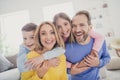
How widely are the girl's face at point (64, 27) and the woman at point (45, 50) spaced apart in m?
0.03

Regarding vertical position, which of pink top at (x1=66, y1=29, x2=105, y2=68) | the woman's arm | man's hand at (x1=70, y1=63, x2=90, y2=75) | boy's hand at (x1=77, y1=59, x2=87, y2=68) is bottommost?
man's hand at (x1=70, y1=63, x2=90, y2=75)

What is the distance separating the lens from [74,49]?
3.36 ft

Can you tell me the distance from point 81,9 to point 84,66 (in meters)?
0.35

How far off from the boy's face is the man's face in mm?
254

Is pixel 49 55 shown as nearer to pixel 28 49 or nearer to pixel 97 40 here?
pixel 28 49

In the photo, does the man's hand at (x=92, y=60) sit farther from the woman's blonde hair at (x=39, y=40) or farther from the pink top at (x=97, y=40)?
the woman's blonde hair at (x=39, y=40)

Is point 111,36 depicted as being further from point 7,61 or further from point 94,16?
point 7,61

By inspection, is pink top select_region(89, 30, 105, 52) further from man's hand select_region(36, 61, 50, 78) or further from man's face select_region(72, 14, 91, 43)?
man's hand select_region(36, 61, 50, 78)

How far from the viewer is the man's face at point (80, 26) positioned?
1.00 metres

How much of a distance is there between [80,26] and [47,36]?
0.21m

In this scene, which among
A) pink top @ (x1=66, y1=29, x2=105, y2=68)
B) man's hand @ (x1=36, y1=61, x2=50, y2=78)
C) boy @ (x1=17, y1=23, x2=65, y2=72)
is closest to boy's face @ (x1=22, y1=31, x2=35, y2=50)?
boy @ (x1=17, y1=23, x2=65, y2=72)

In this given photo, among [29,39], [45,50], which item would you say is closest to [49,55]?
[45,50]

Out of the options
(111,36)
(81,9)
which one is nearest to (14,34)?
(81,9)

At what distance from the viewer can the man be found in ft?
3.30
